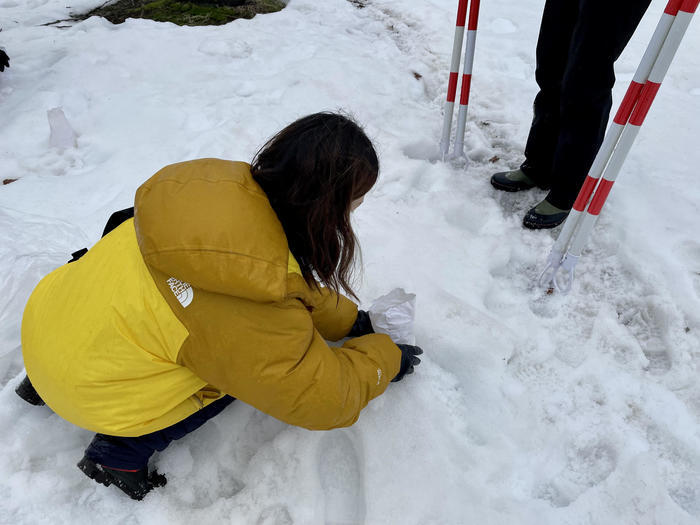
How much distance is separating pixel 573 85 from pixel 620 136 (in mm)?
399

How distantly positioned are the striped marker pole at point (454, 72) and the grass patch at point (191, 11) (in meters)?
Result: 2.67

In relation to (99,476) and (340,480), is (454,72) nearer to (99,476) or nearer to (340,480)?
(340,480)

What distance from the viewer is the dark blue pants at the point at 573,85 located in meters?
1.75

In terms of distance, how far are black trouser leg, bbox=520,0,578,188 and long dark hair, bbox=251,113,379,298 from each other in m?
1.50

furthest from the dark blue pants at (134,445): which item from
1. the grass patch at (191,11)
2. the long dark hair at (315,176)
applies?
the grass patch at (191,11)

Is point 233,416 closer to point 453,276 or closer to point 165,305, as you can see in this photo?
point 165,305

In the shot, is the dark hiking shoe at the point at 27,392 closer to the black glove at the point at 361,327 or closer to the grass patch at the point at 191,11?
the black glove at the point at 361,327

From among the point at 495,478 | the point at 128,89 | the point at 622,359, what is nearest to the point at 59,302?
the point at 495,478

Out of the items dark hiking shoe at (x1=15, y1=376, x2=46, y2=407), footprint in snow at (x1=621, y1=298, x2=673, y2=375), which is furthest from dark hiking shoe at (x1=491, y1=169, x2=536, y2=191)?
dark hiking shoe at (x1=15, y1=376, x2=46, y2=407)

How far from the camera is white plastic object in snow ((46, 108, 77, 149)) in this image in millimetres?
2818

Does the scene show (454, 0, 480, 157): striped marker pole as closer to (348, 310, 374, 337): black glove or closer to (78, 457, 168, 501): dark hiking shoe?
(348, 310, 374, 337): black glove

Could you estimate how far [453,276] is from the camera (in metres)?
2.10

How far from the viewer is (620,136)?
1.67 metres

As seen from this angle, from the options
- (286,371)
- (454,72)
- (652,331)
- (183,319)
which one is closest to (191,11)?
(454,72)
